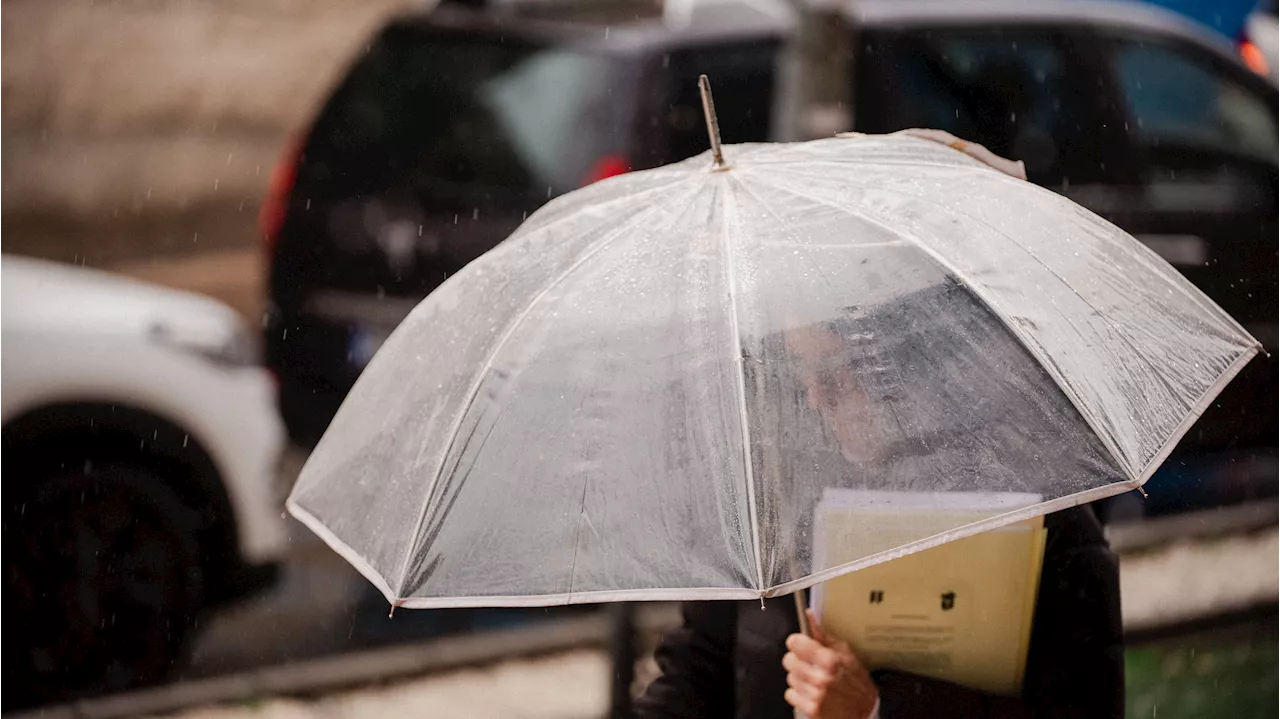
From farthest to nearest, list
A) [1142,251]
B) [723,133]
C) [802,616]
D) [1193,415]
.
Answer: [723,133] < [1142,251] < [802,616] < [1193,415]

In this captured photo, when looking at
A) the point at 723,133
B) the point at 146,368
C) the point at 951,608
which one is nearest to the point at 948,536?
the point at 951,608

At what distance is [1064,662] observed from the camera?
6.39 feet

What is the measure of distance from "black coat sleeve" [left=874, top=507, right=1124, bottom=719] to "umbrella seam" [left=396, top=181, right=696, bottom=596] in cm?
75

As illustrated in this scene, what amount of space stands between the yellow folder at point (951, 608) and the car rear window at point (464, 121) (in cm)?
311

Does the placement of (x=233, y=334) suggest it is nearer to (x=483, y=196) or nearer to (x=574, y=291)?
(x=483, y=196)

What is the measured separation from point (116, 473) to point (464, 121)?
1.90 meters

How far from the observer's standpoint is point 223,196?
1188 centimetres

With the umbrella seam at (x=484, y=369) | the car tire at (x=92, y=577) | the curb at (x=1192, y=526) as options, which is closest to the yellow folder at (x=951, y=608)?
the umbrella seam at (x=484, y=369)

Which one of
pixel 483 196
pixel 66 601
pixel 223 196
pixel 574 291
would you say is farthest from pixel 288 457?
pixel 223 196

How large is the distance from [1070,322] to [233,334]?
11.6ft

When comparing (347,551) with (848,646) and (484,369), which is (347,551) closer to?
(484,369)

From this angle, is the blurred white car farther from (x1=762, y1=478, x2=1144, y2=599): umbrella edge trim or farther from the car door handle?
the car door handle

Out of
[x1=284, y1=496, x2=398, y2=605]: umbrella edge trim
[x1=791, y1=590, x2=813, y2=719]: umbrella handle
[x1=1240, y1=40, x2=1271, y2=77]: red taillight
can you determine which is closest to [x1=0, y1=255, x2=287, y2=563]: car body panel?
[x1=284, y1=496, x2=398, y2=605]: umbrella edge trim

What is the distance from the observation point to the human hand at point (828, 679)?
6.27 ft
